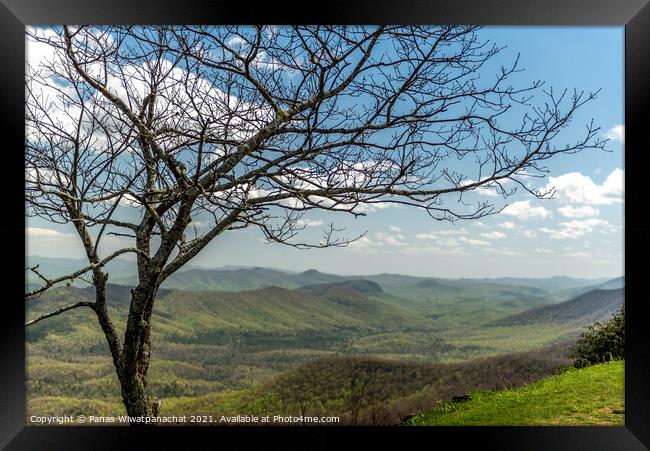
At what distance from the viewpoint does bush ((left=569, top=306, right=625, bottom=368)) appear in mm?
4691

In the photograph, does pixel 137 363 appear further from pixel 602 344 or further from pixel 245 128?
pixel 602 344

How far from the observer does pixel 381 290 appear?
5402mm

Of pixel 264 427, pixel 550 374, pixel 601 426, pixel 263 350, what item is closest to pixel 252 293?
pixel 263 350

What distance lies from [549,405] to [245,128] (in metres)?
3.12

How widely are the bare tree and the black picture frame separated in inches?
9.6

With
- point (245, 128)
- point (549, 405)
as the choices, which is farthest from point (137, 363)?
point (549, 405)

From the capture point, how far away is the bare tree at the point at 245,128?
3.05 m

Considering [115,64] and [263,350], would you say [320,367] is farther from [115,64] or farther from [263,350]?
[115,64]

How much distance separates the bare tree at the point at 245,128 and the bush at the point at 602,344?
215cm

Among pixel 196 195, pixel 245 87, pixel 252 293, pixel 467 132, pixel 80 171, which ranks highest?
pixel 245 87

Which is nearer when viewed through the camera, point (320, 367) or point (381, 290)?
point (320, 367)

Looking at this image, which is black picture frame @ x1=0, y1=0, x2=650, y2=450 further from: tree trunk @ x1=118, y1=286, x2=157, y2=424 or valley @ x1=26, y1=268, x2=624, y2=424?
valley @ x1=26, y1=268, x2=624, y2=424

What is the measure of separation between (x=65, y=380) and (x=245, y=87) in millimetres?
2917
